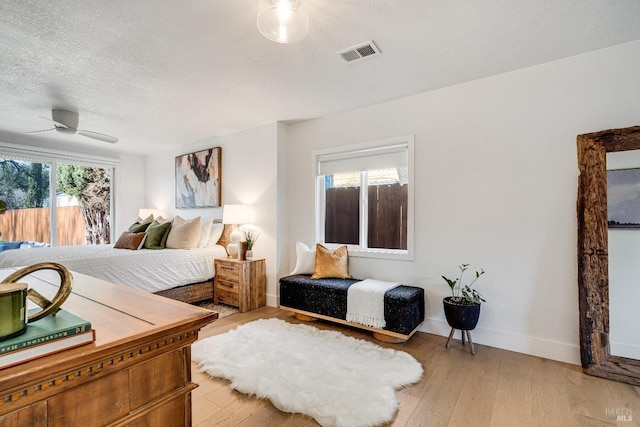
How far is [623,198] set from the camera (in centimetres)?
220

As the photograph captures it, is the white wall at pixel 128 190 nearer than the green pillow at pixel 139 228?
No

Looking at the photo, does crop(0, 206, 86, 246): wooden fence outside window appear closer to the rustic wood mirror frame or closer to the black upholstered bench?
the black upholstered bench

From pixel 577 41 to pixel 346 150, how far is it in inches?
83.8

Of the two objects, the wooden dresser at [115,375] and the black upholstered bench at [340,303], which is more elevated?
the wooden dresser at [115,375]

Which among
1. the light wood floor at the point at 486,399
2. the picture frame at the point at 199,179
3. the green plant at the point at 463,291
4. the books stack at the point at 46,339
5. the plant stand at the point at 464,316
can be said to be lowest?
the light wood floor at the point at 486,399

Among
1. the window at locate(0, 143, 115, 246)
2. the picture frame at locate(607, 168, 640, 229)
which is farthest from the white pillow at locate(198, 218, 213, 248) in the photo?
the picture frame at locate(607, 168, 640, 229)

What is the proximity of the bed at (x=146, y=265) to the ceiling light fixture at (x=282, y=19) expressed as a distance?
2920 mm

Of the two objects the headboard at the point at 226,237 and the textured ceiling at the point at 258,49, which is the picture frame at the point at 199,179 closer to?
the headboard at the point at 226,237

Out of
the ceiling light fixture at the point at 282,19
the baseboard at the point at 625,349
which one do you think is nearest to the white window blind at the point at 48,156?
the ceiling light fixture at the point at 282,19

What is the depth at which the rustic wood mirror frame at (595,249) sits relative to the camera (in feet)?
7.02

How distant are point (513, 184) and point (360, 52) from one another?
171 centimetres

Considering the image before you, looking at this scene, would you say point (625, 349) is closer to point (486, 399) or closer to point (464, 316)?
point (464, 316)

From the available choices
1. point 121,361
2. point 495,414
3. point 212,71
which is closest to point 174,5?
point 212,71

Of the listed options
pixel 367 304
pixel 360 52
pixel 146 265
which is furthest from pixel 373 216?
pixel 146 265
